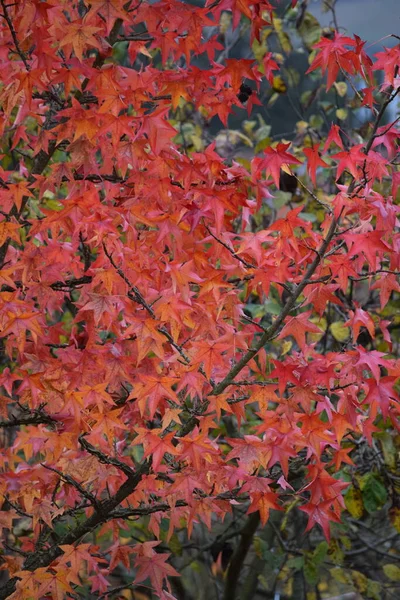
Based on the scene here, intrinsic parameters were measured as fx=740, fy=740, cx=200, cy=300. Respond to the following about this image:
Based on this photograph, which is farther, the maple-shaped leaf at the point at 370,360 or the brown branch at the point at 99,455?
the brown branch at the point at 99,455

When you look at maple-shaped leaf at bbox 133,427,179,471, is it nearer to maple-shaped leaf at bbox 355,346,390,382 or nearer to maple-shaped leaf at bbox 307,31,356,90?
maple-shaped leaf at bbox 355,346,390,382

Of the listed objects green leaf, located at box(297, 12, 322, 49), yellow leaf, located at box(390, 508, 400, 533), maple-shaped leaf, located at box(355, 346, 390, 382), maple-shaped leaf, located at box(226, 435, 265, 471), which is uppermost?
green leaf, located at box(297, 12, 322, 49)

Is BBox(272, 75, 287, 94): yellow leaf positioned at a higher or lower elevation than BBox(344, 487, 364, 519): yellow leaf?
higher

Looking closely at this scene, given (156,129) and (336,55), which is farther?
(336,55)

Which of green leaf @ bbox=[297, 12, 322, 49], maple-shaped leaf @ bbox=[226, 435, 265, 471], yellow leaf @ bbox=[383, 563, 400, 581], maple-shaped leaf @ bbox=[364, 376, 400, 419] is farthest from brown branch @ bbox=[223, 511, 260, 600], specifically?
green leaf @ bbox=[297, 12, 322, 49]

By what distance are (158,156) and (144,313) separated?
0.56 meters

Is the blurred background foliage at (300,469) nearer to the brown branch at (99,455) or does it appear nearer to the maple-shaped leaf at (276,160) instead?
the maple-shaped leaf at (276,160)

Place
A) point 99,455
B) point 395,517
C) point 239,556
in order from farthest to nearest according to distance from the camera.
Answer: point 239,556
point 395,517
point 99,455

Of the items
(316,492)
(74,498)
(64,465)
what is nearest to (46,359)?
(64,465)

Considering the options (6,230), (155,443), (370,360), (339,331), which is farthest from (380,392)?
(339,331)

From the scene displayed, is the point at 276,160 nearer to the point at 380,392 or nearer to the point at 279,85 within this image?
the point at 380,392

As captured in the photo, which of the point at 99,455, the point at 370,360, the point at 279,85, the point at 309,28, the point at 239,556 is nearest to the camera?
the point at 370,360

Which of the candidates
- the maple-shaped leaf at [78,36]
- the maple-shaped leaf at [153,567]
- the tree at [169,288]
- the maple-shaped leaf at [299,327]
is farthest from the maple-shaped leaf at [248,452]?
the maple-shaped leaf at [78,36]

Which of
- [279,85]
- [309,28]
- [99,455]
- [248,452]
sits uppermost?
[309,28]
